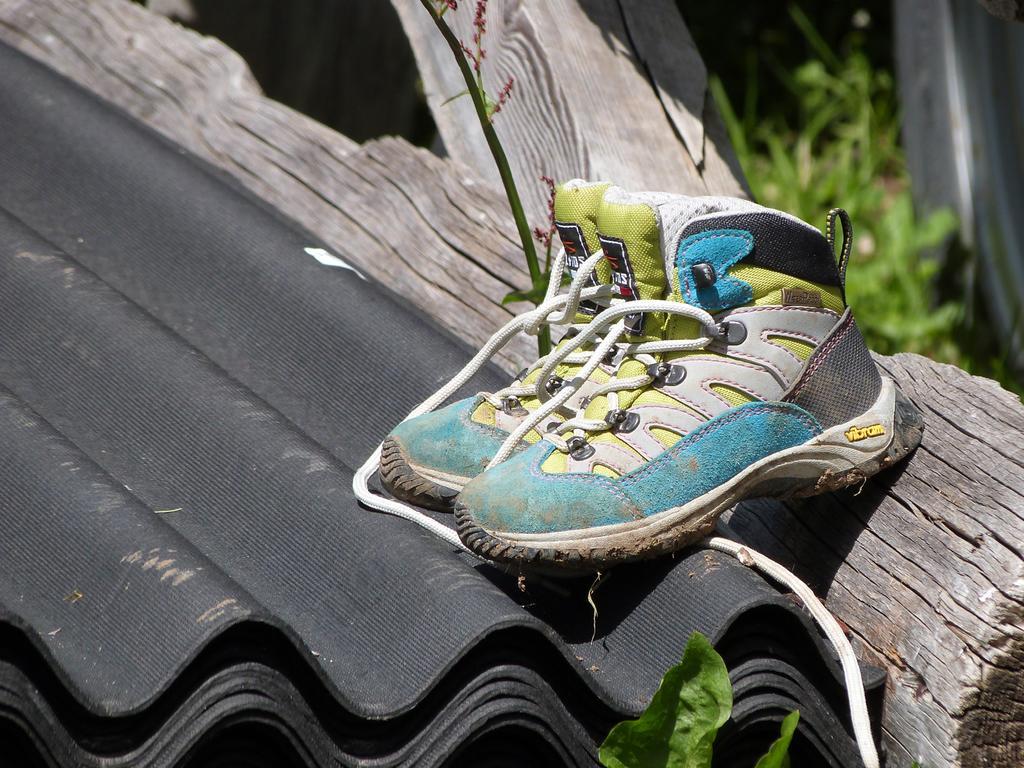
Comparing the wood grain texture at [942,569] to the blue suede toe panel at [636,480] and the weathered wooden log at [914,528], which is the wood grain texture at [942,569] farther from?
the blue suede toe panel at [636,480]

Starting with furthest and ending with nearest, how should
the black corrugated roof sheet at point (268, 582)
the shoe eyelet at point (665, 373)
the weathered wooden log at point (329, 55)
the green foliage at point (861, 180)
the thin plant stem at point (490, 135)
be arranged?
the weathered wooden log at point (329, 55) → the green foliage at point (861, 180) → the thin plant stem at point (490, 135) → the shoe eyelet at point (665, 373) → the black corrugated roof sheet at point (268, 582)

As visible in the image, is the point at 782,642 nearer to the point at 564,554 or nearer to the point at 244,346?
the point at 564,554

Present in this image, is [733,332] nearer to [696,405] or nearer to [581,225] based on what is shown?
[696,405]

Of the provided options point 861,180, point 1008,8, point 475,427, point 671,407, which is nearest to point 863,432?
point 671,407

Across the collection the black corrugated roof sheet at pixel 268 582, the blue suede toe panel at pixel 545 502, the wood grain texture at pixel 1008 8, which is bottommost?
the black corrugated roof sheet at pixel 268 582

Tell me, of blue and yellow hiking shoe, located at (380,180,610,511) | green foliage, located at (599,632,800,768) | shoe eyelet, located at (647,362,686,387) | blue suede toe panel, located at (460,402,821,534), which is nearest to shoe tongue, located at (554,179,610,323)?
blue and yellow hiking shoe, located at (380,180,610,511)

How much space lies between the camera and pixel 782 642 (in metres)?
1.26

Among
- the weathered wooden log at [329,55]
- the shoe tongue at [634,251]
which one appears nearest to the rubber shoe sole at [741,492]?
the shoe tongue at [634,251]

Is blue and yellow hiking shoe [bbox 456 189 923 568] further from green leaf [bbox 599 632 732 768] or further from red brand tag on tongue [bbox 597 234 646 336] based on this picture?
green leaf [bbox 599 632 732 768]

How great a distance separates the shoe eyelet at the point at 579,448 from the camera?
129 centimetres

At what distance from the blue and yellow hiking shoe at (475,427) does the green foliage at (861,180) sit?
1.64 meters

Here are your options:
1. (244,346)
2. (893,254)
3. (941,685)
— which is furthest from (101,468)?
(893,254)

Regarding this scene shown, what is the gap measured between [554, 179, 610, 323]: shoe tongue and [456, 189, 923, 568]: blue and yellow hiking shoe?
0.03 m

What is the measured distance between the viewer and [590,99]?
220 centimetres
